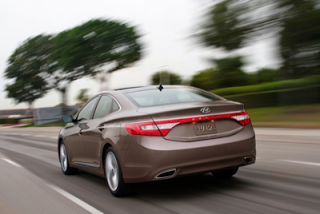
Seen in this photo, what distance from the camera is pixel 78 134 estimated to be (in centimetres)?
736

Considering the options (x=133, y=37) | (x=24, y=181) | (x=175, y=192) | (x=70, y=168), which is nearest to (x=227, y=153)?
(x=175, y=192)

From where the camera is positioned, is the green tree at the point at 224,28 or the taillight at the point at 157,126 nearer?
the taillight at the point at 157,126

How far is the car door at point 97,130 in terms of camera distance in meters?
6.22

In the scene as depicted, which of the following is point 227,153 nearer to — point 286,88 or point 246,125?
point 246,125

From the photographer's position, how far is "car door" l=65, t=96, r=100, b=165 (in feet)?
23.5

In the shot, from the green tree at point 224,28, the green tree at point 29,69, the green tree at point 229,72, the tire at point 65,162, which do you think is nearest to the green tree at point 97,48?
the green tree at point 29,69

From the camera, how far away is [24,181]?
8227 mm

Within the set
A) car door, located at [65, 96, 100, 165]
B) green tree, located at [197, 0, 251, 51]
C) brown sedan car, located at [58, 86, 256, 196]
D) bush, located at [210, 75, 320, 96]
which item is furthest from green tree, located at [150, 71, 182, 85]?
brown sedan car, located at [58, 86, 256, 196]

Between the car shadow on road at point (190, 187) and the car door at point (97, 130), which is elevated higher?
the car door at point (97, 130)

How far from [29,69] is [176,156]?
200 ft

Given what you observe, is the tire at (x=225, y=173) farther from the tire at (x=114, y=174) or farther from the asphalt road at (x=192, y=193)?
the tire at (x=114, y=174)

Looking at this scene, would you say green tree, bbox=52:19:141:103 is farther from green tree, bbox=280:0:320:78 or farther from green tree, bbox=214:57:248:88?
green tree, bbox=280:0:320:78

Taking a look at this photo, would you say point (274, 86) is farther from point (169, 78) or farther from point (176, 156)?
point (169, 78)

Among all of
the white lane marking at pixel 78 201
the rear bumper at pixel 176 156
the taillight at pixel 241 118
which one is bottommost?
the white lane marking at pixel 78 201
